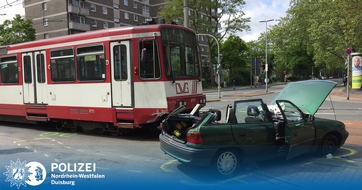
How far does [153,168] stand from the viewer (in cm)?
652

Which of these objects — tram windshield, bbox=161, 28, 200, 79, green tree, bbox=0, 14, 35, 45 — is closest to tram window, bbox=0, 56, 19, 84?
tram windshield, bbox=161, 28, 200, 79

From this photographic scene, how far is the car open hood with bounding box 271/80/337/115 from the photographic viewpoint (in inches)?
292

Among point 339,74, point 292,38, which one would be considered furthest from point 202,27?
point 339,74

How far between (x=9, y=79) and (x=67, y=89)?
3.74 m

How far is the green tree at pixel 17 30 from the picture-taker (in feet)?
150

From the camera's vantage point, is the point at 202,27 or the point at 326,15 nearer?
the point at 326,15

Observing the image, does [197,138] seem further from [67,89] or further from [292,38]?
[292,38]

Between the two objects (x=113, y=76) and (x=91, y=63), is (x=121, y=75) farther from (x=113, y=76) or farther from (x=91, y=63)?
(x=91, y=63)

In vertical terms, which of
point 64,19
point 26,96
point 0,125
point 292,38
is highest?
point 64,19

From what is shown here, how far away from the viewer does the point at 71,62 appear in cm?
1070

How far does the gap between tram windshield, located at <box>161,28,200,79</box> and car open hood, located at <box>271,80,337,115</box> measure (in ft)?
10.5

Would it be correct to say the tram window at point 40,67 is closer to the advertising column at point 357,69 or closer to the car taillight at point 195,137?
the car taillight at point 195,137

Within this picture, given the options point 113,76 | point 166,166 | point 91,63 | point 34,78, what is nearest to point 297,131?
point 166,166

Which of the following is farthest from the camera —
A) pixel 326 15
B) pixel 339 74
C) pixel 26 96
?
pixel 339 74
